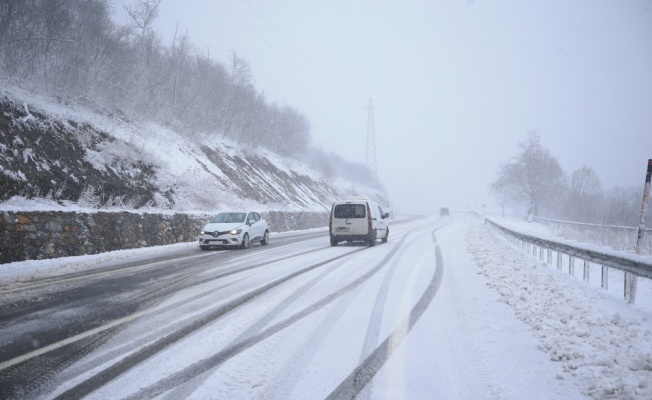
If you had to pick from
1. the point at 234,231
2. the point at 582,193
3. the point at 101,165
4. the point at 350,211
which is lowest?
the point at 234,231

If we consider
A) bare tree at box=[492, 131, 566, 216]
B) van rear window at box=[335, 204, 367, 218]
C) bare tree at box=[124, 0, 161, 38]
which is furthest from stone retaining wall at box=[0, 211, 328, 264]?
bare tree at box=[492, 131, 566, 216]

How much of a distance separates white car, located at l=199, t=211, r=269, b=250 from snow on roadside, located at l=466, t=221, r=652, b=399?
1006cm

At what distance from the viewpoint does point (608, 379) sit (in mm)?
3119

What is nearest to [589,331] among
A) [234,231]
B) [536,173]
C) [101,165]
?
[234,231]

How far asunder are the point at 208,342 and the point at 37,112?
1658cm

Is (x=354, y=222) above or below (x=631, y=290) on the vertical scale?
above

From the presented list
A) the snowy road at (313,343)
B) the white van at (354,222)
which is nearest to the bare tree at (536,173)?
the white van at (354,222)

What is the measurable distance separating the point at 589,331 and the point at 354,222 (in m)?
11.5

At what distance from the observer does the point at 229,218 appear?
15.8m

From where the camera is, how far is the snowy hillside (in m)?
12.3

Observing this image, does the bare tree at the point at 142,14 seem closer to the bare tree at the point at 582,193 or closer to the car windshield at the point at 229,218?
the car windshield at the point at 229,218

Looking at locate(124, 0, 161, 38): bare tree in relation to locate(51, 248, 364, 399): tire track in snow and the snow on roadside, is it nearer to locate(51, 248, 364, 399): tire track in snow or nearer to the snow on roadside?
locate(51, 248, 364, 399): tire track in snow

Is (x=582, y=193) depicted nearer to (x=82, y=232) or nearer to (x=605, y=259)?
(x=605, y=259)

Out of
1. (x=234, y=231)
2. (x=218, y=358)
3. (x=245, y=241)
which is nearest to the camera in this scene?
(x=218, y=358)
